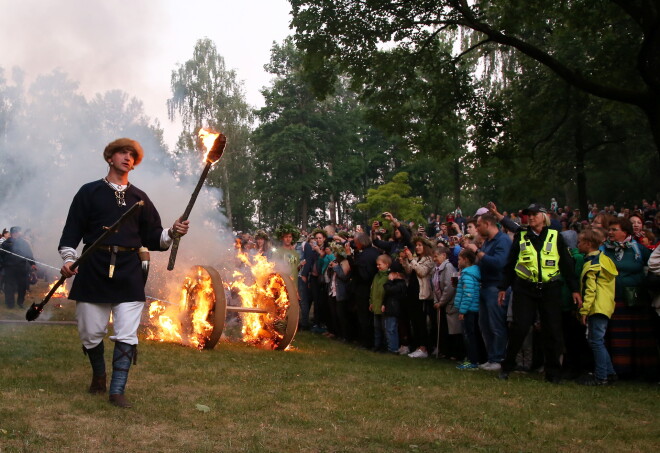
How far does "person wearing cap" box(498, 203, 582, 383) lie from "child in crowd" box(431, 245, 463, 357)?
175cm

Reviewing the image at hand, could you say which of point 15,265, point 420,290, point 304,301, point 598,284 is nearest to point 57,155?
point 15,265

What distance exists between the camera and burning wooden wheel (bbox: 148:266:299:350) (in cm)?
868

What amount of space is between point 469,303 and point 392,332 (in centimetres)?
200

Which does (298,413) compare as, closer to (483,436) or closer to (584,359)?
(483,436)

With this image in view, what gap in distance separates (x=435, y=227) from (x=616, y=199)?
40.0 feet

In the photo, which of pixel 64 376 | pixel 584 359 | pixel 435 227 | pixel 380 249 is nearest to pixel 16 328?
pixel 64 376

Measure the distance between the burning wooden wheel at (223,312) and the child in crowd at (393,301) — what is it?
1.69 m

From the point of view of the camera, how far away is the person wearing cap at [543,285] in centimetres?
743

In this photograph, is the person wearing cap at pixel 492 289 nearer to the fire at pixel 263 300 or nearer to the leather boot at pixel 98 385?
the fire at pixel 263 300

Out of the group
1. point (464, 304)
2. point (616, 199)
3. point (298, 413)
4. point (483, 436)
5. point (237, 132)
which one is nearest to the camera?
point (483, 436)

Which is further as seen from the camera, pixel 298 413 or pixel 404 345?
pixel 404 345

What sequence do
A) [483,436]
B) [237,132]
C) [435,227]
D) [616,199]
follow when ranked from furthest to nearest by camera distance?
[237,132], [616,199], [435,227], [483,436]

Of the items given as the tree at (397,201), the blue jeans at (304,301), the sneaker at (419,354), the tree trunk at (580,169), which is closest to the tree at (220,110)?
the tree at (397,201)

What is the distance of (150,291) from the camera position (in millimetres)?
10281
